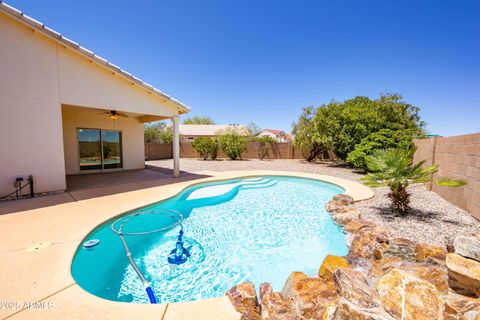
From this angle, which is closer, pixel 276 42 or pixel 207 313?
pixel 207 313

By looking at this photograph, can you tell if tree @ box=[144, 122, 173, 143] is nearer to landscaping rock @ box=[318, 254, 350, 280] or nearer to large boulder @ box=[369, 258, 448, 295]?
landscaping rock @ box=[318, 254, 350, 280]

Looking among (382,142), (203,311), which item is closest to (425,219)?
(203,311)

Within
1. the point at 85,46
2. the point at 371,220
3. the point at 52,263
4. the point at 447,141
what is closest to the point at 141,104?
Result: the point at 85,46

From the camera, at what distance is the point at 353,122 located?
13164 mm

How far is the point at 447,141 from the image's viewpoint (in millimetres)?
6379

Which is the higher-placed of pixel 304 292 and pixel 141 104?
pixel 141 104

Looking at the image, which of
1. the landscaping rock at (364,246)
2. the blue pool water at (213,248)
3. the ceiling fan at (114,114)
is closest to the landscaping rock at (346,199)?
the blue pool water at (213,248)

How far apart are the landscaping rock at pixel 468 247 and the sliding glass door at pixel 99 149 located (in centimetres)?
1287

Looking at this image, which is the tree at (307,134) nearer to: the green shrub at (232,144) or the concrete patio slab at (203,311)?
the green shrub at (232,144)

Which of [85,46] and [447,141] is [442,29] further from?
[85,46]

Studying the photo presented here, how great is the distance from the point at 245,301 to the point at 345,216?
3.97 meters

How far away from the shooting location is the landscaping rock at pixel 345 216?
16.3 feet

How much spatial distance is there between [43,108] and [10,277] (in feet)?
18.0

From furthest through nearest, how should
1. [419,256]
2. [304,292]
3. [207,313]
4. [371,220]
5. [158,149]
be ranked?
[158,149]
[371,220]
[419,256]
[304,292]
[207,313]
